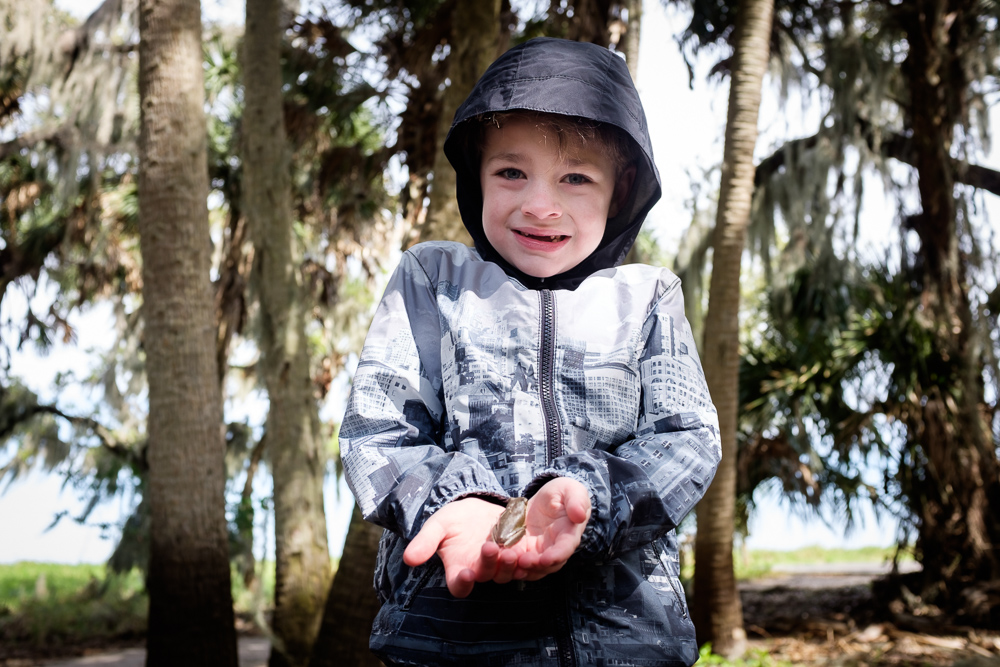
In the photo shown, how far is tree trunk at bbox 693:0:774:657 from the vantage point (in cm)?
519

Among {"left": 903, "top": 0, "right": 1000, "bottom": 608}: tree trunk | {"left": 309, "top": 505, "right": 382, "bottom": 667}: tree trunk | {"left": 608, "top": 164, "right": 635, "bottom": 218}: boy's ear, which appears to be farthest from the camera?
{"left": 903, "top": 0, "right": 1000, "bottom": 608}: tree trunk

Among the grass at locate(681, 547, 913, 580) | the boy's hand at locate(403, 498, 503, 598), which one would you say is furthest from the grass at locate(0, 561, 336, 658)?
the grass at locate(681, 547, 913, 580)

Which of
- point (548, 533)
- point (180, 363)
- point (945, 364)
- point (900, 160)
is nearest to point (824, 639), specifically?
point (945, 364)

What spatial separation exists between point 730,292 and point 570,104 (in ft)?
13.3

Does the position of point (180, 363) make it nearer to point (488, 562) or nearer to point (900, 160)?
point (488, 562)

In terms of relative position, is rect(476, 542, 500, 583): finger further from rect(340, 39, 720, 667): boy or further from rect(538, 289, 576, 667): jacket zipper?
rect(538, 289, 576, 667): jacket zipper

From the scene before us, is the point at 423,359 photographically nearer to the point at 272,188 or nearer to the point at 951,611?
the point at 272,188

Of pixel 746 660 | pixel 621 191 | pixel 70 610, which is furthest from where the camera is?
pixel 70 610

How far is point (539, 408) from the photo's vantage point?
52.3 inches

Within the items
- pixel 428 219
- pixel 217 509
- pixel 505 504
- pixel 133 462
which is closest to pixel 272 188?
pixel 428 219

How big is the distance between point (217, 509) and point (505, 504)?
312 centimetres

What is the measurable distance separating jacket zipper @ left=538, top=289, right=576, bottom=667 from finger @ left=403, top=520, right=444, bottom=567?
23 centimetres

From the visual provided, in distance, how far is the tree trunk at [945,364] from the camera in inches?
237

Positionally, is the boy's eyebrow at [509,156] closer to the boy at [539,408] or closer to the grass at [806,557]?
the boy at [539,408]
